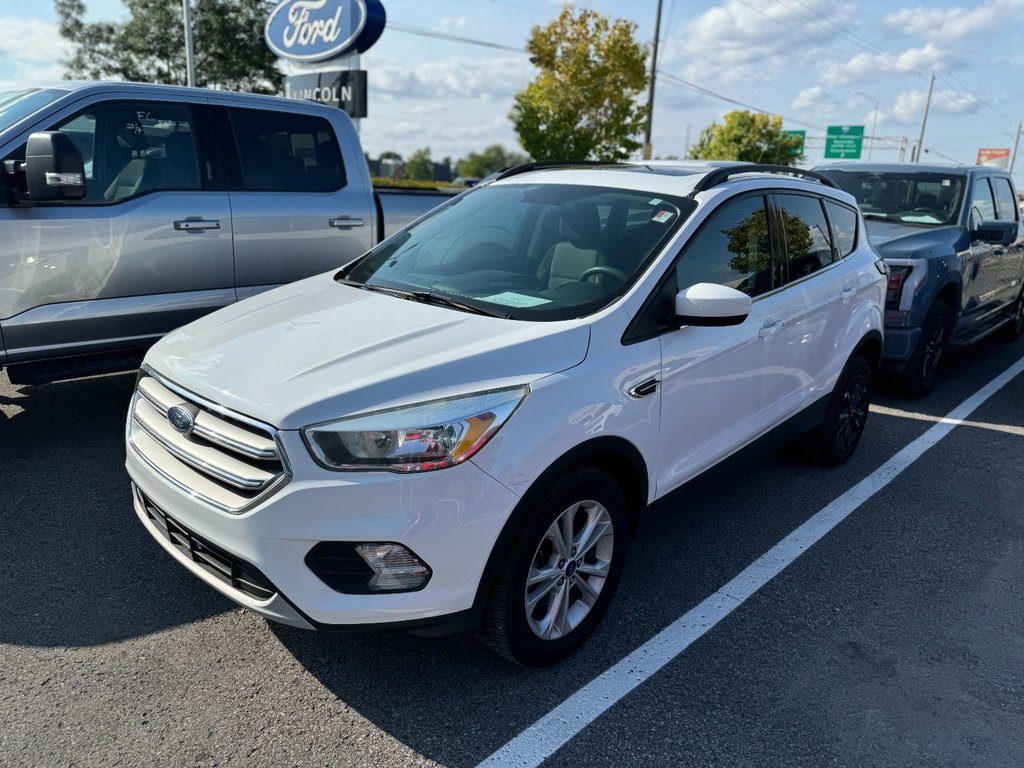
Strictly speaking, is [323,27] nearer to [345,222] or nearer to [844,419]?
[345,222]

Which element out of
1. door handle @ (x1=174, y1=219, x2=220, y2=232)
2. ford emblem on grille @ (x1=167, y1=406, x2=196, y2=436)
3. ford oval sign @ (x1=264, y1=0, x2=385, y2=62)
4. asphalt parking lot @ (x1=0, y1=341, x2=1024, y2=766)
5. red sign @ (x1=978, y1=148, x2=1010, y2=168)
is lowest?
asphalt parking lot @ (x1=0, y1=341, x2=1024, y2=766)

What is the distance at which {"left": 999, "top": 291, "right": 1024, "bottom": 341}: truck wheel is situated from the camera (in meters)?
9.25

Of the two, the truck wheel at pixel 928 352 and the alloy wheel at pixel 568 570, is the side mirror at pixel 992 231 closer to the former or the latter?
the truck wheel at pixel 928 352

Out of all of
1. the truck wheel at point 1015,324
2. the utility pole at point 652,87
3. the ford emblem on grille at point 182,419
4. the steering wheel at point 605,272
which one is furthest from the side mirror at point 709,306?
the utility pole at point 652,87

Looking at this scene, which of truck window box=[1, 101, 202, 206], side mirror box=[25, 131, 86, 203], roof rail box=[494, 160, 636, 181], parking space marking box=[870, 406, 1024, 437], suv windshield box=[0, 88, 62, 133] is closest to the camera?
side mirror box=[25, 131, 86, 203]

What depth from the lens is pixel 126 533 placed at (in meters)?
3.79

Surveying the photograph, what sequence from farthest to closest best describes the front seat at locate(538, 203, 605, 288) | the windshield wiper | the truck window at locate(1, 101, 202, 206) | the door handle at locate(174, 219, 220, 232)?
the door handle at locate(174, 219, 220, 232), the truck window at locate(1, 101, 202, 206), the front seat at locate(538, 203, 605, 288), the windshield wiper

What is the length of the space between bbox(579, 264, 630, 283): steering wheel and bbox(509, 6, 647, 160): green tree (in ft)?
98.9

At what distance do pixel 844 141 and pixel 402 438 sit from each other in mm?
60421

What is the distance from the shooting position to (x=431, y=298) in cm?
326

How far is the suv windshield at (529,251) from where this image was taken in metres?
3.17

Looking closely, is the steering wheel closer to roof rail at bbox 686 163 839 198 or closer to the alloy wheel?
roof rail at bbox 686 163 839 198

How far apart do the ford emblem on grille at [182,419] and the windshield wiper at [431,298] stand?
103 centimetres

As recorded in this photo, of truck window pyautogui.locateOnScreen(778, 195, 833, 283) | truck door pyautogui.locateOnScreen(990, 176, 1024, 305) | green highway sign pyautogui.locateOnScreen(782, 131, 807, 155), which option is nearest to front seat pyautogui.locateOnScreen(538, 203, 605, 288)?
truck window pyautogui.locateOnScreen(778, 195, 833, 283)
